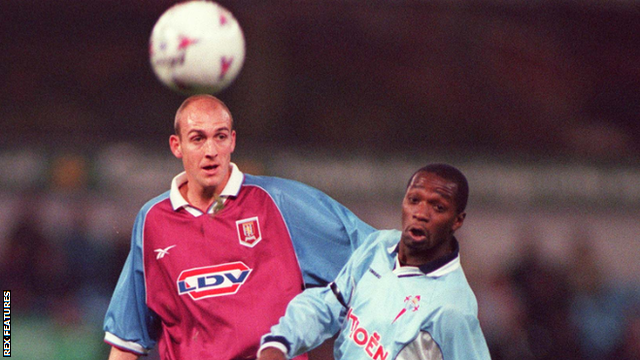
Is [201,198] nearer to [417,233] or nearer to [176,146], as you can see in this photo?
[176,146]

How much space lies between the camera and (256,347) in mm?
3607

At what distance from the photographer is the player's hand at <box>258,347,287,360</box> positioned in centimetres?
300

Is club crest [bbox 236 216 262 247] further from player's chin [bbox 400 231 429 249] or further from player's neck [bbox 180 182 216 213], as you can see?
player's chin [bbox 400 231 429 249]

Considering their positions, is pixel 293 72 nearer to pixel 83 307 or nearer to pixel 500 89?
pixel 500 89

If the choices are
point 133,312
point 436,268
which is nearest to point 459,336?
point 436,268

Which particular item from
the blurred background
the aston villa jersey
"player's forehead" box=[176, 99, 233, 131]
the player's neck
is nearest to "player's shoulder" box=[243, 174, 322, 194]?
the aston villa jersey

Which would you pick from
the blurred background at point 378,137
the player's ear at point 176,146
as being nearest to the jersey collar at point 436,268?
the player's ear at point 176,146

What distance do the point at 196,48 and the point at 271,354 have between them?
Answer: 58.4 inches

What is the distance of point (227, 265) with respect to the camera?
3.71m

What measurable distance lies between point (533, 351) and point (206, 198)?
391cm

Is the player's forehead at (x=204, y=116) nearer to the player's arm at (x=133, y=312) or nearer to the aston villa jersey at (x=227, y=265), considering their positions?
the aston villa jersey at (x=227, y=265)

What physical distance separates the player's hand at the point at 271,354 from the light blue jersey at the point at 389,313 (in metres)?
0.03

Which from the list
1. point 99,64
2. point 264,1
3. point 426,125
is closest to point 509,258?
point 426,125

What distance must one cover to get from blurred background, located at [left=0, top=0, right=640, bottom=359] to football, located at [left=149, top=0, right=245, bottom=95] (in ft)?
10.1
